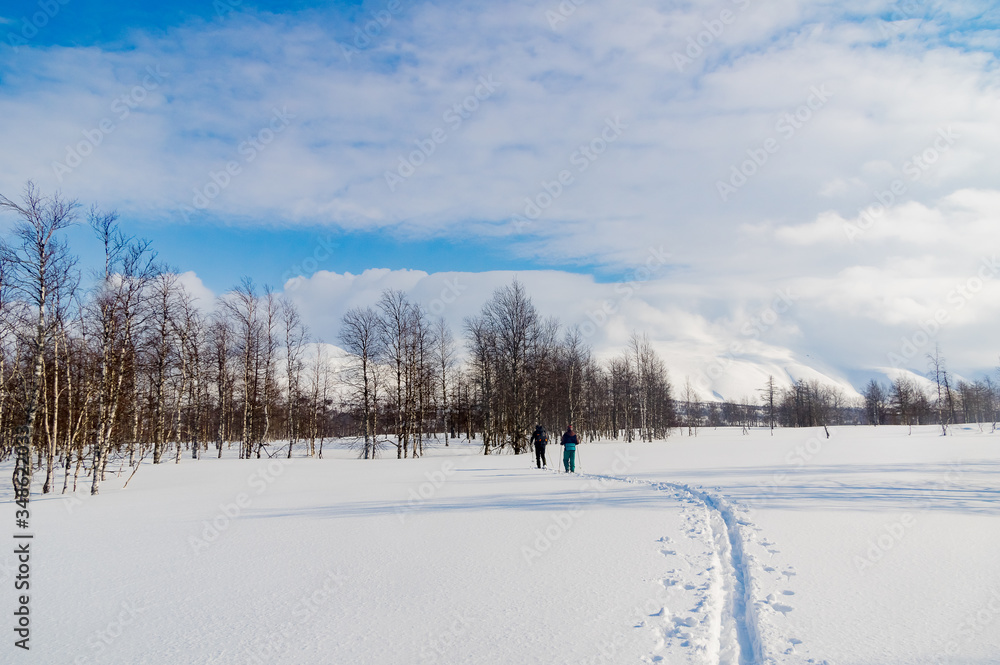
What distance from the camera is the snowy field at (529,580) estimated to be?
170 inches

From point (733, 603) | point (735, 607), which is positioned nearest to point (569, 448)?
point (733, 603)

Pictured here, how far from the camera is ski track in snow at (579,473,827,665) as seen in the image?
4141 millimetres

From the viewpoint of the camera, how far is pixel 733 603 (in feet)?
17.4

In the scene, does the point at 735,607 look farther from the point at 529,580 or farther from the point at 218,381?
the point at 218,381

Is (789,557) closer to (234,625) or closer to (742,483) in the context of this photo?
(234,625)

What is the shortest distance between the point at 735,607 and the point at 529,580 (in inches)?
87.1

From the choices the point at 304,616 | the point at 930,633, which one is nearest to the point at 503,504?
the point at 304,616

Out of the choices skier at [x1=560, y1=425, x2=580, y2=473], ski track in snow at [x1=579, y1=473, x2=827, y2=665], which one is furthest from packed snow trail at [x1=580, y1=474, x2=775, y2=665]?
skier at [x1=560, y1=425, x2=580, y2=473]

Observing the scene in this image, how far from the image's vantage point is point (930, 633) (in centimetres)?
436

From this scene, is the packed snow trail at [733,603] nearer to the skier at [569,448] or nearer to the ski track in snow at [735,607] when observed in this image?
the ski track in snow at [735,607]

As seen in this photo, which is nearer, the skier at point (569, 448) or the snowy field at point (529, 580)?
the snowy field at point (529, 580)

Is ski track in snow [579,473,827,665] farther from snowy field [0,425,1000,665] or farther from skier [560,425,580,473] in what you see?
skier [560,425,580,473]

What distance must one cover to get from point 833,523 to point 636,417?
199 ft

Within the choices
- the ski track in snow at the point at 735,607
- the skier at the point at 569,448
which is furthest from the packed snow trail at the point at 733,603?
the skier at the point at 569,448
